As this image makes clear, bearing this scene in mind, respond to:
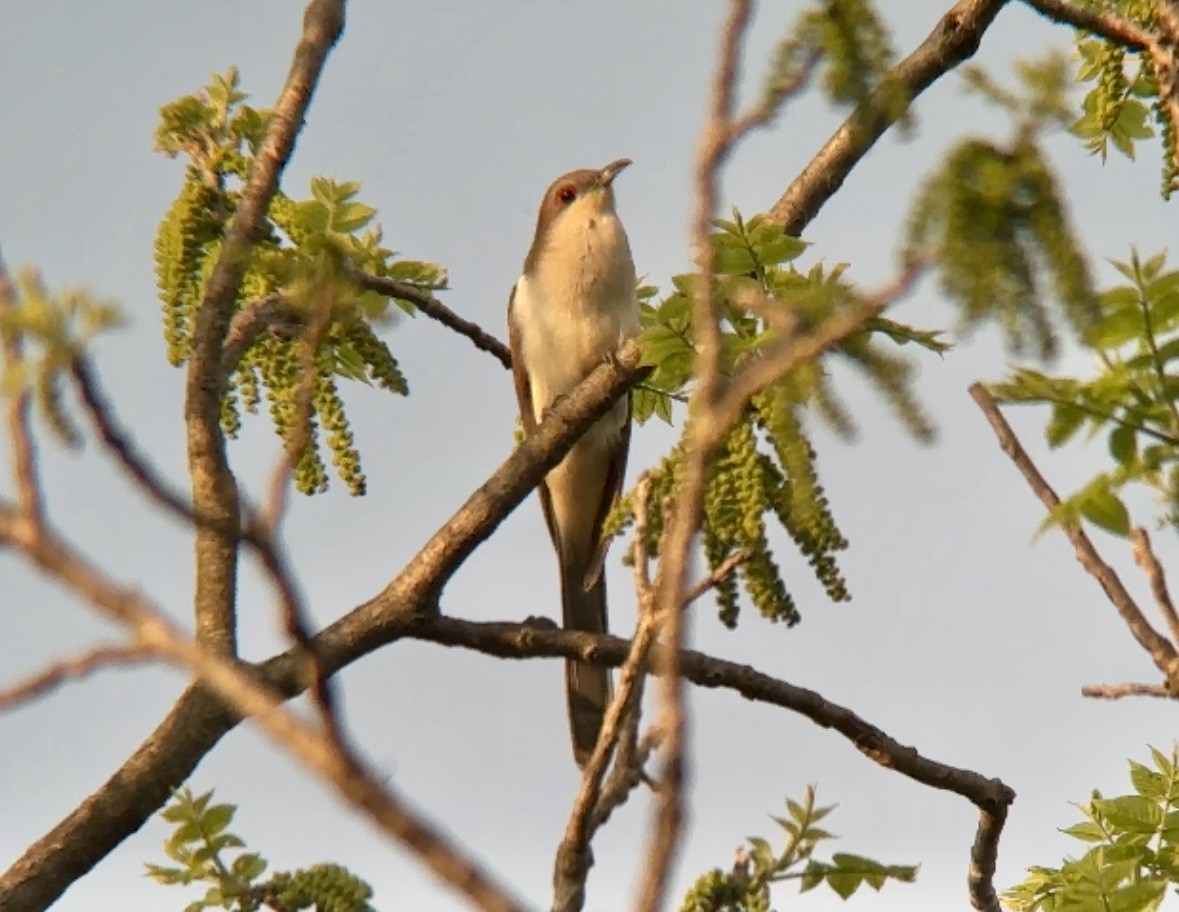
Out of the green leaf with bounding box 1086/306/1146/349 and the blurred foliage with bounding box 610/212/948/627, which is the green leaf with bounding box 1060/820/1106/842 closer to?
the blurred foliage with bounding box 610/212/948/627

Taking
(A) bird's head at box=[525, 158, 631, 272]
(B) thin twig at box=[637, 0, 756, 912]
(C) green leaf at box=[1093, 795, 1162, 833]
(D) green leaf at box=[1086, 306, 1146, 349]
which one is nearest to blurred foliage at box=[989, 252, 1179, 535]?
(D) green leaf at box=[1086, 306, 1146, 349]

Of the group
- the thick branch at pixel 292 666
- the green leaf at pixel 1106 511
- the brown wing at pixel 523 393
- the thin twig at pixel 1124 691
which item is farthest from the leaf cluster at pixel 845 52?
the brown wing at pixel 523 393

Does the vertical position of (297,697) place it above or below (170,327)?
below

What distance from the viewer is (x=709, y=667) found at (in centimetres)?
490

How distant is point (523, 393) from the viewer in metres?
8.29

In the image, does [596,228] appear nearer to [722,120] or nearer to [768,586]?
[768,586]

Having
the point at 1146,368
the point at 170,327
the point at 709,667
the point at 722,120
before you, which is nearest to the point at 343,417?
the point at 170,327

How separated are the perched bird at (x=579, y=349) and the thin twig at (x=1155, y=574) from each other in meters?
4.56

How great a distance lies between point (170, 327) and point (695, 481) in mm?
3764

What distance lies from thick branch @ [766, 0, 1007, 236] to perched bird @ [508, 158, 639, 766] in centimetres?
255

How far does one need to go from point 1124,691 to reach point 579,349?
5.06 metres

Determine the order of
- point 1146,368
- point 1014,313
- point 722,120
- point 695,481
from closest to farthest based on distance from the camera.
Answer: point 695,481
point 722,120
point 1014,313
point 1146,368

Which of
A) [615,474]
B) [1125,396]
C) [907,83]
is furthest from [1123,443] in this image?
[615,474]

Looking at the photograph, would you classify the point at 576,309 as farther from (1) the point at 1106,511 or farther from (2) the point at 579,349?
(1) the point at 1106,511
